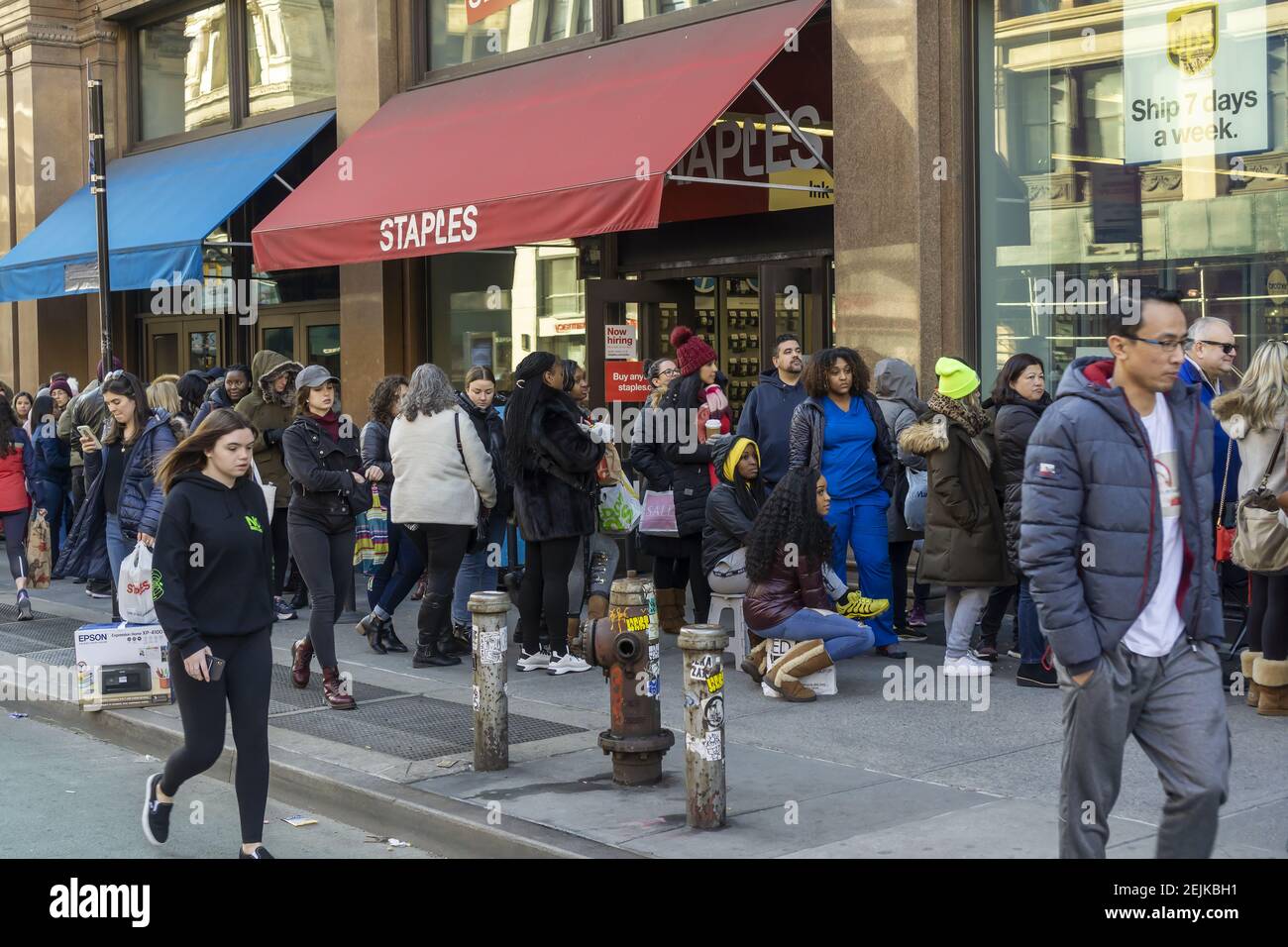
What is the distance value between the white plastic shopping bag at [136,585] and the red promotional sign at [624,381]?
16.0ft

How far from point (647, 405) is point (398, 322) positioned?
6269 millimetres

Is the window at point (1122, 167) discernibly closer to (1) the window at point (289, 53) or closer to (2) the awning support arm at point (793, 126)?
(2) the awning support arm at point (793, 126)

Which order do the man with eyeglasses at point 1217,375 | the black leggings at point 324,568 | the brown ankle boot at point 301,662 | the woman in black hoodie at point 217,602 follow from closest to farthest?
the woman in black hoodie at point 217,602, the man with eyeglasses at point 1217,375, the black leggings at point 324,568, the brown ankle boot at point 301,662

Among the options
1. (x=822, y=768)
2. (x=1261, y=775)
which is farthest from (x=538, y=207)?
(x=1261, y=775)

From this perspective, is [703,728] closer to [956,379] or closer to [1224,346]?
[956,379]

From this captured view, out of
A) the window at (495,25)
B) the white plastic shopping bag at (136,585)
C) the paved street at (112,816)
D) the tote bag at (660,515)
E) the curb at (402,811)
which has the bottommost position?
the paved street at (112,816)

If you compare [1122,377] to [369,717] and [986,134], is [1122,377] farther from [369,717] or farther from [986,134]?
[986,134]

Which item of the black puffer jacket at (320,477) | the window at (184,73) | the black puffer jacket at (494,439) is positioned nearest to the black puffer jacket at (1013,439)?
the black puffer jacket at (494,439)

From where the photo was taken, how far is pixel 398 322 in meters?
15.9

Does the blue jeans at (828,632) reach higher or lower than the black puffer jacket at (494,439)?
lower

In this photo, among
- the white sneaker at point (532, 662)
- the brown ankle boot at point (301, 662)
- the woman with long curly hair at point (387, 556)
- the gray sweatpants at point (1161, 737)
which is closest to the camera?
the gray sweatpants at point (1161, 737)

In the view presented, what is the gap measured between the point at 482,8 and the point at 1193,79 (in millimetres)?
7706

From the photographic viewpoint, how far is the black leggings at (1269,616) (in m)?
7.62

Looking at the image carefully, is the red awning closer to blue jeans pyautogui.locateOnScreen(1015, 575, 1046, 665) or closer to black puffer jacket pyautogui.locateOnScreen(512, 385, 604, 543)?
black puffer jacket pyautogui.locateOnScreen(512, 385, 604, 543)
